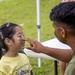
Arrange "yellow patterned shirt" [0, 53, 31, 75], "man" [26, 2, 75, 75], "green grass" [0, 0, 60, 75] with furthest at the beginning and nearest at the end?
"green grass" [0, 0, 60, 75] < "yellow patterned shirt" [0, 53, 31, 75] < "man" [26, 2, 75, 75]

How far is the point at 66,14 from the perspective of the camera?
185 cm

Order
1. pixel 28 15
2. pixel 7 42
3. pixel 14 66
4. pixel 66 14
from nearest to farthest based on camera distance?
pixel 66 14, pixel 14 66, pixel 7 42, pixel 28 15

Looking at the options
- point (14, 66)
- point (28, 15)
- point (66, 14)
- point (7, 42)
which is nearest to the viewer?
point (66, 14)

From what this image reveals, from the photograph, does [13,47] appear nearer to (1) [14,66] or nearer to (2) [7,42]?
(2) [7,42]

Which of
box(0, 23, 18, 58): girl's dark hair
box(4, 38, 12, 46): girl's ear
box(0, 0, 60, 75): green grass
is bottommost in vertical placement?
box(0, 0, 60, 75): green grass

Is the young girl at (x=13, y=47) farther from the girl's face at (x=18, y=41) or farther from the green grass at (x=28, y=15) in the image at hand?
the green grass at (x=28, y=15)

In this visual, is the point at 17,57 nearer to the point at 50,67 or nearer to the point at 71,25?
the point at 71,25

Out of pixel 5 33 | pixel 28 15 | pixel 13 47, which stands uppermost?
pixel 5 33

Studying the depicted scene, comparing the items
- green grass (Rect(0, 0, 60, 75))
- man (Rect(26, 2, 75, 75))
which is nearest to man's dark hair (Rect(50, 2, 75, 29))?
man (Rect(26, 2, 75, 75))

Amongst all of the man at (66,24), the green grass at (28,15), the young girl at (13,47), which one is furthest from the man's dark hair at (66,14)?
the green grass at (28,15)

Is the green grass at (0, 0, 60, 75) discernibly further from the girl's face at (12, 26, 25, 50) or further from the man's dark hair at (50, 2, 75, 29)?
the man's dark hair at (50, 2, 75, 29)

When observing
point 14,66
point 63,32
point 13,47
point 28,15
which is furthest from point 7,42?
point 28,15

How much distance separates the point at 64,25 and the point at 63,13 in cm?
7

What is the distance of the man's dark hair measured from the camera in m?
1.85
